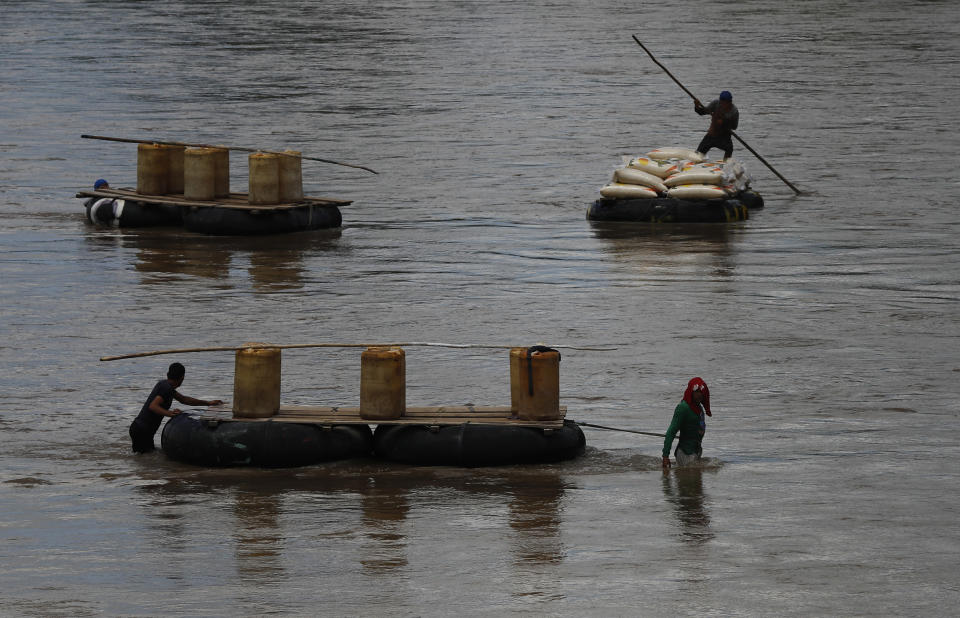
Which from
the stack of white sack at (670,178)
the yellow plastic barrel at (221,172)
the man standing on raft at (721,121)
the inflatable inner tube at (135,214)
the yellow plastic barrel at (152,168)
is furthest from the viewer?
the man standing on raft at (721,121)

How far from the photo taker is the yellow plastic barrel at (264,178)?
1145 inches

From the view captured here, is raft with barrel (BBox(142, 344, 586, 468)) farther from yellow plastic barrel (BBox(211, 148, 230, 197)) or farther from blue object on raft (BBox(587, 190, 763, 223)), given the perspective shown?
blue object on raft (BBox(587, 190, 763, 223))

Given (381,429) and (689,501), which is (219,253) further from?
(689,501)

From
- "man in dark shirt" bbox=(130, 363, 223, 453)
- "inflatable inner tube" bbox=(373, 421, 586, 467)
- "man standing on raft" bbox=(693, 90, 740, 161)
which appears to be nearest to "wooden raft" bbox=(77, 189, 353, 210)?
"man standing on raft" bbox=(693, 90, 740, 161)

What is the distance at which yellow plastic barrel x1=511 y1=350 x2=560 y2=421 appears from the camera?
650 inches

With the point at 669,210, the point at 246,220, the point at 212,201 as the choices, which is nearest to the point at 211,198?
the point at 212,201

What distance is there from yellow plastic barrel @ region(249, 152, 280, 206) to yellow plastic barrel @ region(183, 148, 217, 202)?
746mm

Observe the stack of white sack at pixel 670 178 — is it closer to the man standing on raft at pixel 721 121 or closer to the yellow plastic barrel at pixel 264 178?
the man standing on raft at pixel 721 121

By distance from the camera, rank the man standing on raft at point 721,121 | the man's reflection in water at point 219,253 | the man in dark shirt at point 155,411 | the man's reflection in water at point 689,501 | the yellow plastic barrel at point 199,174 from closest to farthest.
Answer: the man's reflection in water at point 689,501 → the man in dark shirt at point 155,411 → the man's reflection in water at point 219,253 → the yellow plastic barrel at point 199,174 → the man standing on raft at point 721,121

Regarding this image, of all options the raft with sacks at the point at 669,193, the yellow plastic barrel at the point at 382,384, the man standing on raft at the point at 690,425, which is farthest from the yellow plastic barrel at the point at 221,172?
the man standing on raft at the point at 690,425

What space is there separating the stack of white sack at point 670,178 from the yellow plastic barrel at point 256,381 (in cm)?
1522

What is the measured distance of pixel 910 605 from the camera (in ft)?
42.8

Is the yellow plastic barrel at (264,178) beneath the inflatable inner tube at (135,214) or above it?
above

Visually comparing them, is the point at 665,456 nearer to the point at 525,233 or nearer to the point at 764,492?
the point at 764,492
